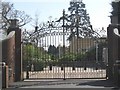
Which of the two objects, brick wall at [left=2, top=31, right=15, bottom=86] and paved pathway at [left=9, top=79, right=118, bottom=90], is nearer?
paved pathway at [left=9, top=79, right=118, bottom=90]

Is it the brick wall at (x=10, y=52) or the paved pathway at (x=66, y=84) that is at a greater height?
the brick wall at (x=10, y=52)

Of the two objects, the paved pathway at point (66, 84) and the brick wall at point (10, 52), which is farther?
the brick wall at point (10, 52)

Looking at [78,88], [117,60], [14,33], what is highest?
[14,33]

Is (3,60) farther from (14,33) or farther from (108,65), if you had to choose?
(108,65)

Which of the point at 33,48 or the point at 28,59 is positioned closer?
the point at 28,59

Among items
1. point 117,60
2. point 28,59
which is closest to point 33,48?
point 28,59

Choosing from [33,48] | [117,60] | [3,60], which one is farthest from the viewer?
[33,48]

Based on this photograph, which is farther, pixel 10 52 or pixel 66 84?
pixel 10 52

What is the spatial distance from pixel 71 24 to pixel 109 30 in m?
2.76

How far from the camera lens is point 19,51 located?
733 inches

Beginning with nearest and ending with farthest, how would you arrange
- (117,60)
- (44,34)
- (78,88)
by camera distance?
(78,88) < (117,60) < (44,34)

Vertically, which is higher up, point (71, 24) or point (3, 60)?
point (71, 24)

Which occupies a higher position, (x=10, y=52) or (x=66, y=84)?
(x=10, y=52)

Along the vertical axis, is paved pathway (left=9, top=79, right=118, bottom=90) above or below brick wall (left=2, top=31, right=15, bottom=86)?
below
